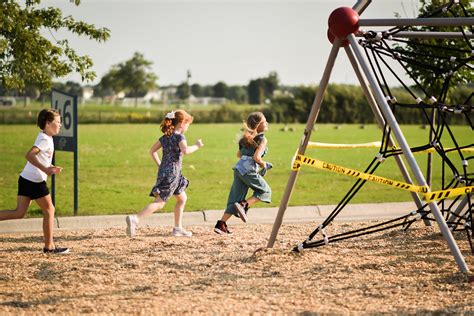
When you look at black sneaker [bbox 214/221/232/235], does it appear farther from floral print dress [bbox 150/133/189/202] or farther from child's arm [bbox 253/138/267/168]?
child's arm [bbox 253/138/267/168]

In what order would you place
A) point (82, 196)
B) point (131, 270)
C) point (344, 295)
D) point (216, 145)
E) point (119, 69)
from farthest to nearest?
point (119, 69)
point (216, 145)
point (82, 196)
point (131, 270)
point (344, 295)

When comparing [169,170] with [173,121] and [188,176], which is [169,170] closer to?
[173,121]

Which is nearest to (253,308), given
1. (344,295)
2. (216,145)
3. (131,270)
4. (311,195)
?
(344,295)

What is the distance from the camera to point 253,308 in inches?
207

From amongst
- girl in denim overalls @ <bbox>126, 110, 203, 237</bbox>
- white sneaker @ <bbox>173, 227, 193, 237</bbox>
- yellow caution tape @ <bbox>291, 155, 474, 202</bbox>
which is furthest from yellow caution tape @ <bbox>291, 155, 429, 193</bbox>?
white sneaker @ <bbox>173, 227, 193, 237</bbox>

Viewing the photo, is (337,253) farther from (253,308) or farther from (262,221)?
(262,221)

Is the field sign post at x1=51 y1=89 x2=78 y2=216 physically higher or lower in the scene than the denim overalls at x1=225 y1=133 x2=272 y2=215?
higher

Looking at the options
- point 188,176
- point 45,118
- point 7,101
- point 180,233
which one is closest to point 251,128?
point 180,233

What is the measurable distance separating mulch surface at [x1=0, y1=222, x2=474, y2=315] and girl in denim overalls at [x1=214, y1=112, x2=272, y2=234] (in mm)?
342

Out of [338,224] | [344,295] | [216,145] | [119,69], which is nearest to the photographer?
[344,295]

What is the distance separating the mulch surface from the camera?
5.39 meters

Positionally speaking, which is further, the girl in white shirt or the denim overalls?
the denim overalls

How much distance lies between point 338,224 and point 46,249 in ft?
12.5

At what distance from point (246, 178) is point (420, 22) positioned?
3.08 m
